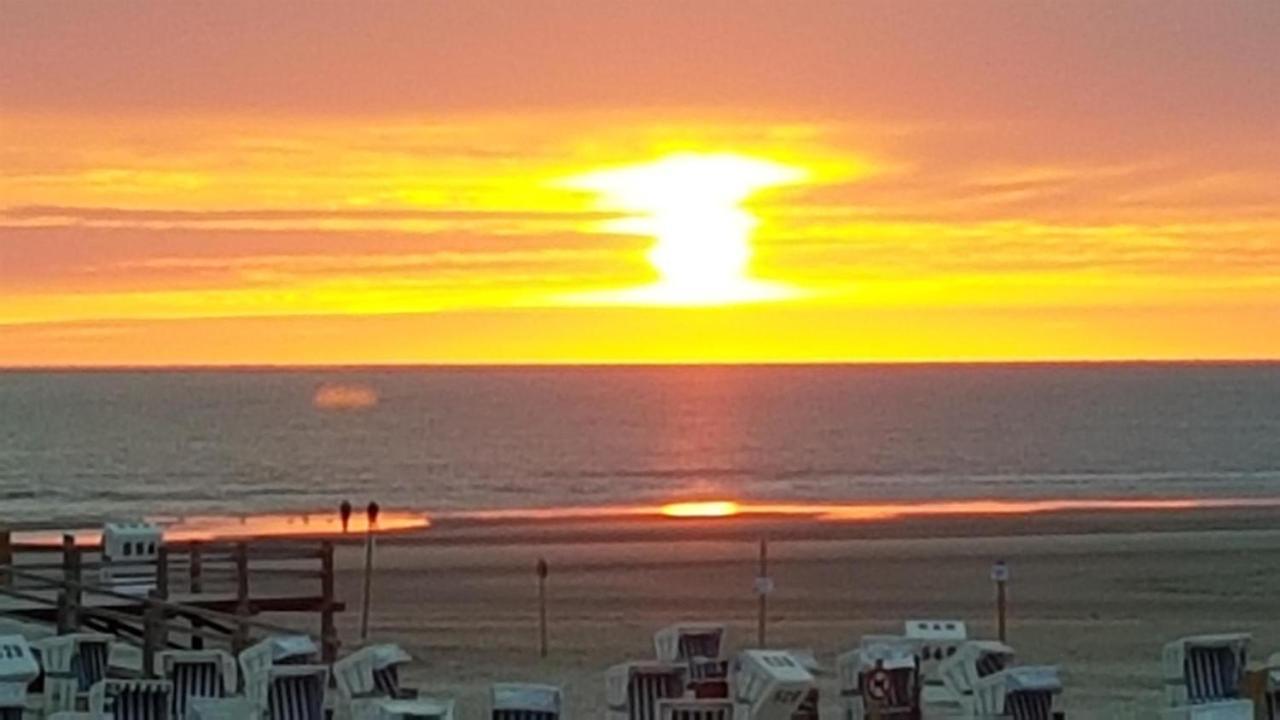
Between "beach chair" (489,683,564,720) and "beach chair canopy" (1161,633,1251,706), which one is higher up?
"beach chair canopy" (1161,633,1251,706)

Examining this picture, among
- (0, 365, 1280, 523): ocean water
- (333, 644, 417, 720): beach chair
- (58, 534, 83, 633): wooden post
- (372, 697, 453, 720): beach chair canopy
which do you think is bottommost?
(372, 697, 453, 720): beach chair canopy

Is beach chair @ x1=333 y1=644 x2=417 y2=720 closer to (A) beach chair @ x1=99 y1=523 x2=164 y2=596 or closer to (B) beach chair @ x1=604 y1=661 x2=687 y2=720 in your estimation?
(B) beach chair @ x1=604 y1=661 x2=687 y2=720

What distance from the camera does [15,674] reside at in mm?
16688

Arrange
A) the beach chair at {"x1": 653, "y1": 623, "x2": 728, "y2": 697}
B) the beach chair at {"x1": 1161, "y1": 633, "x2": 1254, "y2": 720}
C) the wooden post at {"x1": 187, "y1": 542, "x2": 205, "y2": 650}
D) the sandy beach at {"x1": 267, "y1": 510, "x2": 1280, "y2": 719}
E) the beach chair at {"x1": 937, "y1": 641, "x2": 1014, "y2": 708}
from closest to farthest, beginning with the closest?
the beach chair at {"x1": 1161, "y1": 633, "x2": 1254, "y2": 720} < the beach chair at {"x1": 937, "y1": 641, "x2": 1014, "y2": 708} < the beach chair at {"x1": 653, "y1": 623, "x2": 728, "y2": 697} < the wooden post at {"x1": 187, "y1": 542, "x2": 205, "y2": 650} < the sandy beach at {"x1": 267, "y1": 510, "x2": 1280, "y2": 719}

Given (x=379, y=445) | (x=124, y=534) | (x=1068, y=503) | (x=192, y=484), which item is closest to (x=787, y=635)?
(x=124, y=534)

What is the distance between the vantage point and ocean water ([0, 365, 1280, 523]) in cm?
7319

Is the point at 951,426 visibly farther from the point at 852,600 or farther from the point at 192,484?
the point at 852,600

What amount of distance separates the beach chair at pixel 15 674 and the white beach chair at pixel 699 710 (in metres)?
4.11

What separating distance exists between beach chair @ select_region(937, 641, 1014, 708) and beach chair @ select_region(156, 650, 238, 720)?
16.6 ft

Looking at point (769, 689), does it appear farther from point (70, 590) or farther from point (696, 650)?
point (70, 590)

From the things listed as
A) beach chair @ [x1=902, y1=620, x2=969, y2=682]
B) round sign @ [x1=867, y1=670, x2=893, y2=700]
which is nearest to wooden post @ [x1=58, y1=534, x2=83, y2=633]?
beach chair @ [x1=902, y1=620, x2=969, y2=682]

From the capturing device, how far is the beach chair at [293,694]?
15.7 m

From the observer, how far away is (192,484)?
7750 centimetres

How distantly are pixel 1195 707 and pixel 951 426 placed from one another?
109m
